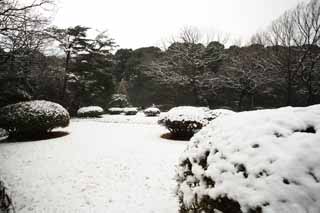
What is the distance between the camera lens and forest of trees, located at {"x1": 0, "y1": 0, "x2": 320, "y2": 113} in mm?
11191

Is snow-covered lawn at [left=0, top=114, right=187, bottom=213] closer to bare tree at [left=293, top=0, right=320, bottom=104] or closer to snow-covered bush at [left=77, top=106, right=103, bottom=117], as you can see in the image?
snow-covered bush at [left=77, top=106, right=103, bottom=117]

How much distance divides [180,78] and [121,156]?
1262cm

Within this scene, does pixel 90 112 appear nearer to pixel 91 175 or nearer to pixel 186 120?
pixel 186 120

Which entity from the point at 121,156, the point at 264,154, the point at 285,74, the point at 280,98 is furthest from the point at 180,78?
the point at 264,154

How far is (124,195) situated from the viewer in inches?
142

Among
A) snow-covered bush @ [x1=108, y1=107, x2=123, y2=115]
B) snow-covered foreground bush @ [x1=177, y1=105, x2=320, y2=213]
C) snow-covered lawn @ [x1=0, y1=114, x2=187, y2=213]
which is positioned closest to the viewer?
snow-covered foreground bush @ [x1=177, y1=105, x2=320, y2=213]

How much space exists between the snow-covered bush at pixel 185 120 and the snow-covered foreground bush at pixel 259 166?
539 cm

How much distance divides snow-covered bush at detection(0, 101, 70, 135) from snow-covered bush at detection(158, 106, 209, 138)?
4426 mm

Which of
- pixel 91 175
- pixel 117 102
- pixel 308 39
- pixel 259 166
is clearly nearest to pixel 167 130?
pixel 91 175

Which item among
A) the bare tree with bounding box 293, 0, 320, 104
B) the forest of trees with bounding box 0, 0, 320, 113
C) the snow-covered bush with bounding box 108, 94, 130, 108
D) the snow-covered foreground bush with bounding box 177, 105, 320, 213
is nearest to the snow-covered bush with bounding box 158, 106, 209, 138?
the snow-covered foreground bush with bounding box 177, 105, 320, 213

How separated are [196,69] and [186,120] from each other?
11.0m

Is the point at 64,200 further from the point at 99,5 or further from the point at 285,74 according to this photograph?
the point at 285,74

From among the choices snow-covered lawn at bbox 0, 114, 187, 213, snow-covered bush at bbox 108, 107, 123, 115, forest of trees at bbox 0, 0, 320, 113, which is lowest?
snow-covered lawn at bbox 0, 114, 187, 213

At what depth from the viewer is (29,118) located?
7.68 metres
